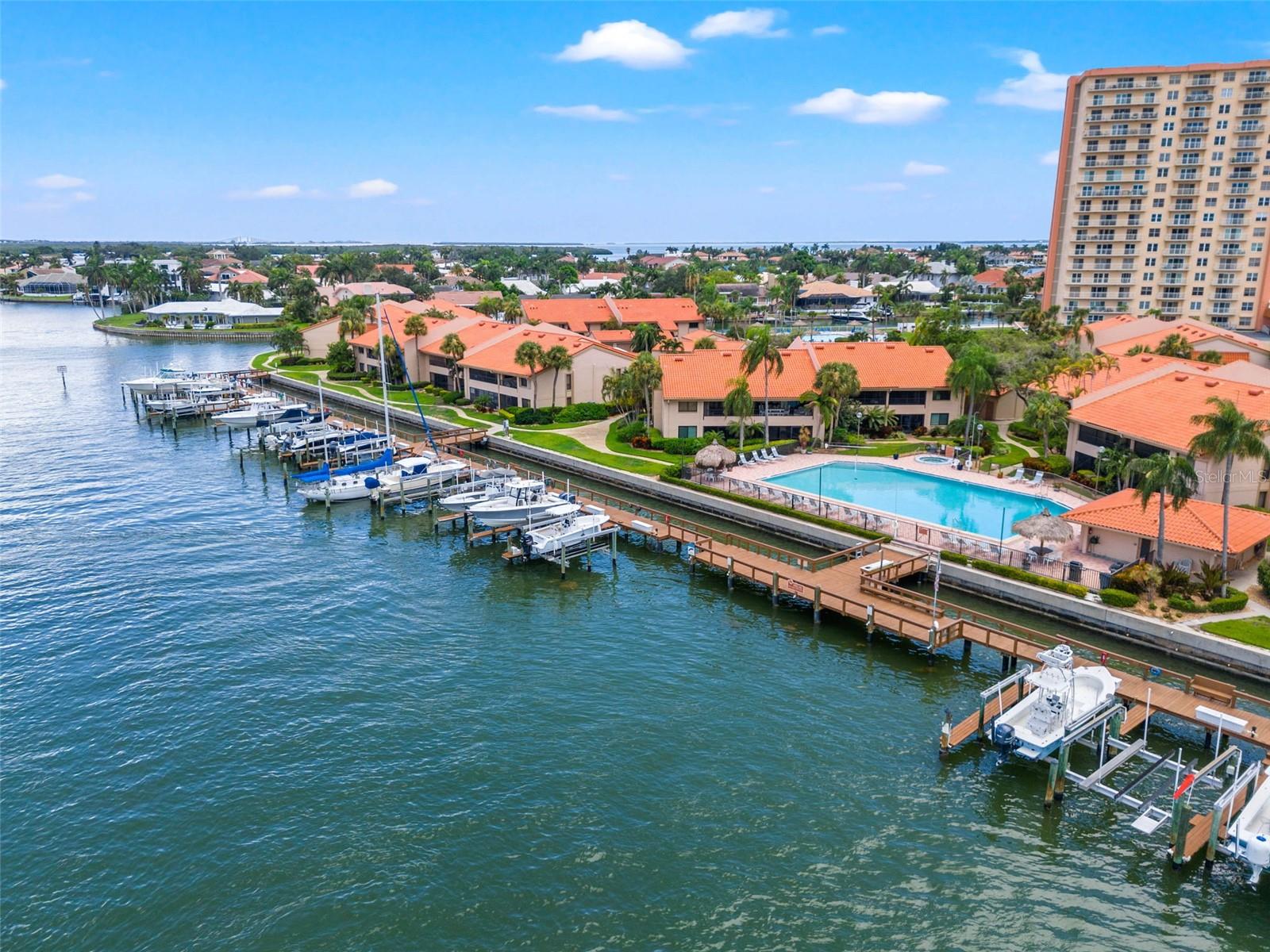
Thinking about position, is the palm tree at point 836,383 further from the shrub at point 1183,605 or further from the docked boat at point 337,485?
the docked boat at point 337,485

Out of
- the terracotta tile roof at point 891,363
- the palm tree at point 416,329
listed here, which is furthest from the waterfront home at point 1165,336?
the palm tree at point 416,329

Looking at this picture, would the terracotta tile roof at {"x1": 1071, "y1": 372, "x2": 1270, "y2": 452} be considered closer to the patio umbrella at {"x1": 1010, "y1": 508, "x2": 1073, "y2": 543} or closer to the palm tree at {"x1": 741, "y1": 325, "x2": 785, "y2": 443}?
the patio umbrella at {"x1": 1010, "y1": 508, "x2": 1073, "y2": 543}

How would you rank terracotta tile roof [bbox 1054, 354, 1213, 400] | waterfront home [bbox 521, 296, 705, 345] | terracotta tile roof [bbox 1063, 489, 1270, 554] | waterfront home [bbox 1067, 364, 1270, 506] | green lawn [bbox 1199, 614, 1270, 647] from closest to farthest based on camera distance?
green lawn [bbox 1199, 614, 1270, 647] < terracotta tile roof [bbox 1063, 489, 1270, 554] < waterfront home [bbox 1067, 364, 1270, 506] < terracotta tile roof [bbox 1054, 354, 1213, 400] < waterfront home [bbox 521, 296, 705, 345]

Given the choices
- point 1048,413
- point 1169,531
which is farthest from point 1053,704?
point 1048,413

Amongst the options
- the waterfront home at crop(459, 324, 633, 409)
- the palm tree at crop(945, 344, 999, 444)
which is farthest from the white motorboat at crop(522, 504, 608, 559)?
the waterfront home at crop(459, 324, 633, 409)

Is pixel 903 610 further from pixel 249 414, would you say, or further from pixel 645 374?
pixel 249 414

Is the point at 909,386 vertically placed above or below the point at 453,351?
below
